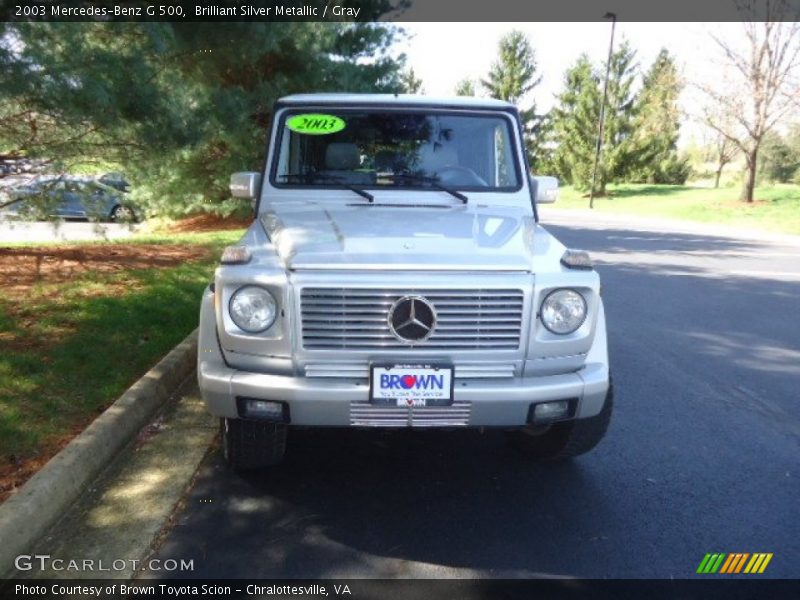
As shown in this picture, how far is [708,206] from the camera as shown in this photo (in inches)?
1099

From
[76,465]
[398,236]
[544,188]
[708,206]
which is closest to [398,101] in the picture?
[544,188]

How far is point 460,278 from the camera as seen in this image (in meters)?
2.90

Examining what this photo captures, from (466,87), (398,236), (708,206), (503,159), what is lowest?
(708,206)

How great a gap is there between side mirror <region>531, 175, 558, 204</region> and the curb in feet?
9.12

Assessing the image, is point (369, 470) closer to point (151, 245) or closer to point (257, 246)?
point (257, 246)

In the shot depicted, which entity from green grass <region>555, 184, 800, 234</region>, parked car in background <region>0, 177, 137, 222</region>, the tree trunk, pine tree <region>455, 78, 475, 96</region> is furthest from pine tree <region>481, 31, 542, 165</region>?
parked car in background <region>0, 177, 137, 222</region>

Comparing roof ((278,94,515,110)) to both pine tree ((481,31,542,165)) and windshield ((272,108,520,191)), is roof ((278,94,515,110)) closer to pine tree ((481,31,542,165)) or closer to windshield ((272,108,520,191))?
windshield ((272,108,520,191))

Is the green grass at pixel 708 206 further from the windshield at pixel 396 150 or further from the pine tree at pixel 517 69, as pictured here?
the windshield at pixel 396 150

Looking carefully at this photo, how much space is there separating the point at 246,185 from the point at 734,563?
3353mm

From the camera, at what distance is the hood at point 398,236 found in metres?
2.93

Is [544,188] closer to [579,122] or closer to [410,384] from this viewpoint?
[410,384]

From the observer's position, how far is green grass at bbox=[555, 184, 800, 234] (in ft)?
75.3

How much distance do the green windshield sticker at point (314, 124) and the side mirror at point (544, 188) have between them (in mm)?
1311

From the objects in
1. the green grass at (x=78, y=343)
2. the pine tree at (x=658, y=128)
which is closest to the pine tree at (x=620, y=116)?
the pine tree at (x=658, y=128)
